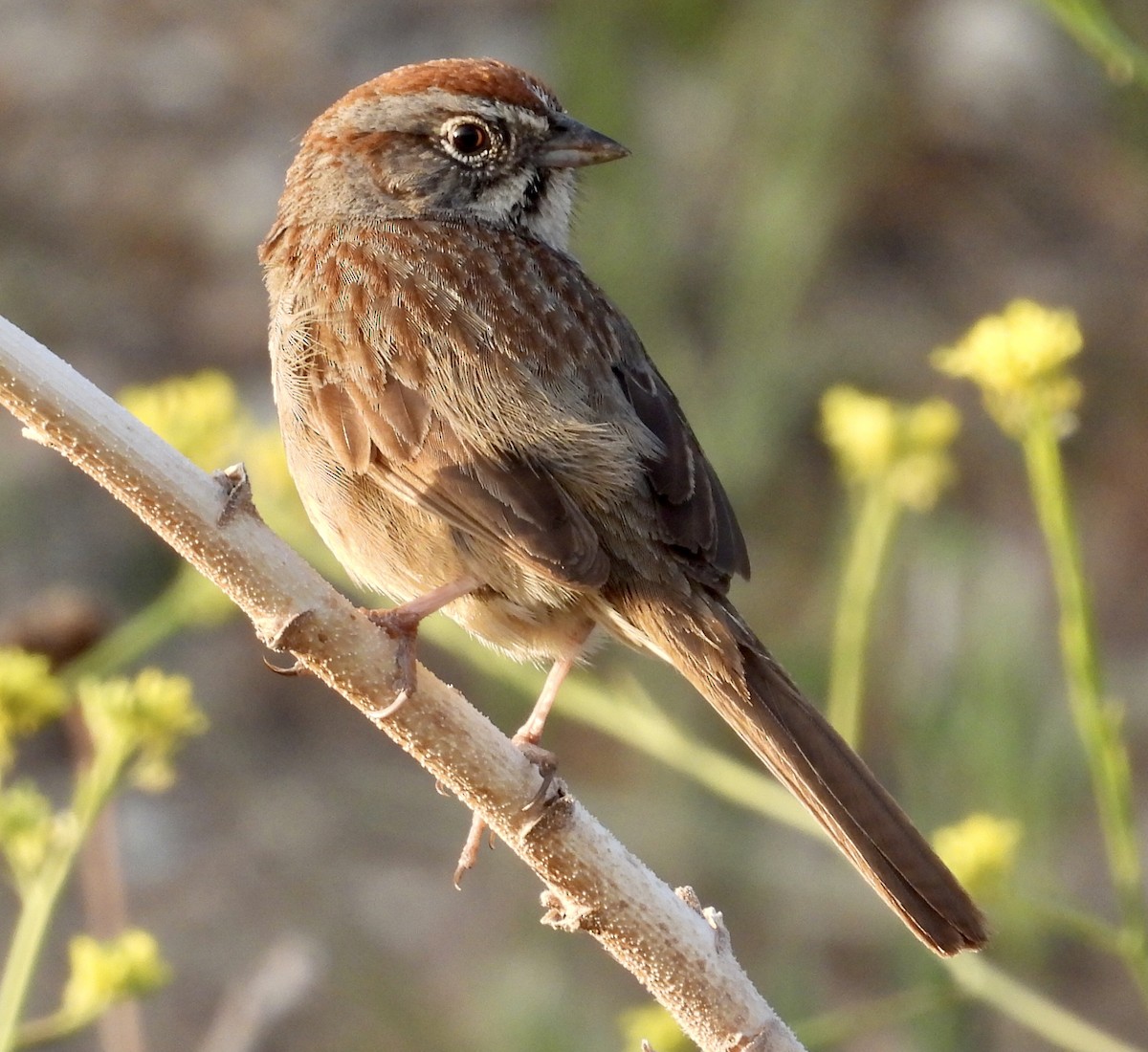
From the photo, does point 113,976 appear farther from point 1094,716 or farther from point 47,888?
point 1094,716

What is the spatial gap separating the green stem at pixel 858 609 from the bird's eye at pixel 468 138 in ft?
2.94

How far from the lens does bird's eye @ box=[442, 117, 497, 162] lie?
312 cm

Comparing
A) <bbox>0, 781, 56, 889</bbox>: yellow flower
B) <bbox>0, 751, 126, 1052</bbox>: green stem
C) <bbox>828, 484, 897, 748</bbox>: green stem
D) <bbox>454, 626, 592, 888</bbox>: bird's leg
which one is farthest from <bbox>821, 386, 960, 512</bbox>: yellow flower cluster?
<bbox>0, 781, 56, 889</bbox>: yellow flower

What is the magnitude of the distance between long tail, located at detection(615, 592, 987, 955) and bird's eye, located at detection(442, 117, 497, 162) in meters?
0.95

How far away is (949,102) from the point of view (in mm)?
7250

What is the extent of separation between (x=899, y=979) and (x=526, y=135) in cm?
233

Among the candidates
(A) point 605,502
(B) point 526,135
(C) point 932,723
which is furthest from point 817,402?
(A) point 605,502

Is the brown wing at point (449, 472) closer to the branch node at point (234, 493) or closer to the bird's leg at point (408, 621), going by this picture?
the bird's leg at point (408, 621)

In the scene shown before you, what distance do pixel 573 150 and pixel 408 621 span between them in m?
1.15

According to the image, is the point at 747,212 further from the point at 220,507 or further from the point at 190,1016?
the point at 220,507

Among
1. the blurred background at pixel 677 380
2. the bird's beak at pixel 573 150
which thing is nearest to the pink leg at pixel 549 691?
the bird's beak at pixel 573 150

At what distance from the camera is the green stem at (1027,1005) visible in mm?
2281

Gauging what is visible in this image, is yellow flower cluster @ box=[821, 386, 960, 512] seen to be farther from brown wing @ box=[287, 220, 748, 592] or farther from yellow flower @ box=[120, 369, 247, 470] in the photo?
yellow flower @ box=[120, 369, 247, 470]

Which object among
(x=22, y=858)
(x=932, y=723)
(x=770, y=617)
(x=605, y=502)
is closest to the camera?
(x=22, y=858)
